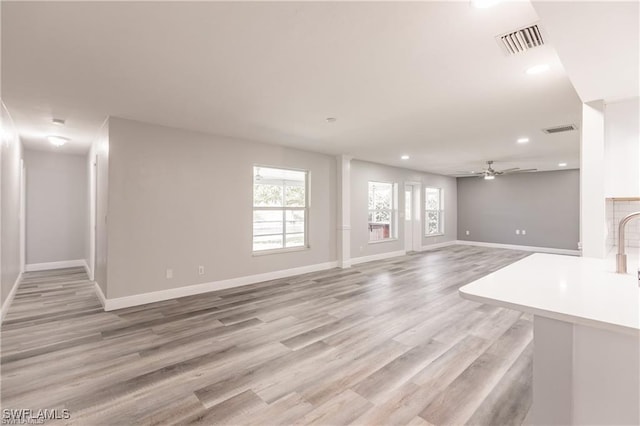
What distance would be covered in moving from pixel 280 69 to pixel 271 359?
2.45 meters

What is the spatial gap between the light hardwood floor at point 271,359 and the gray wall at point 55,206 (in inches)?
96.4

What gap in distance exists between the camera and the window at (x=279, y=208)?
5.33 m

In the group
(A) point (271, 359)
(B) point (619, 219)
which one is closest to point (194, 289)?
(A) point (271, 359)

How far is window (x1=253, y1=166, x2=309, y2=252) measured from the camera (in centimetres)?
533

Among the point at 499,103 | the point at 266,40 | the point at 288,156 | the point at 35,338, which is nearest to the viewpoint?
the point at 266,40

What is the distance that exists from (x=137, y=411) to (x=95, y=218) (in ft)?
13.2

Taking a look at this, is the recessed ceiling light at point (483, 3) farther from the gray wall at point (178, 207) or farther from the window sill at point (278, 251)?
the window sill at point (278, 251)

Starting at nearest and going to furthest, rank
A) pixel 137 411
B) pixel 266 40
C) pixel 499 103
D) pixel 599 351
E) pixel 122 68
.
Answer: pixel 599 351
pixel 137 411
pixel 266 40
pixel 122 68
pixel 499 103

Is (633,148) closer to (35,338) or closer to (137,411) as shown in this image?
(137,411)

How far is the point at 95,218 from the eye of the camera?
4777mm

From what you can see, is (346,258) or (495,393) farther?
(346,258)

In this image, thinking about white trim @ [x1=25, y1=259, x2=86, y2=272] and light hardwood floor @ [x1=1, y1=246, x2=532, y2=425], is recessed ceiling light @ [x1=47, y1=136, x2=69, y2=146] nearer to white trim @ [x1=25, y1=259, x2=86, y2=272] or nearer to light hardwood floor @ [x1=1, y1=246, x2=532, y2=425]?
light hardwood floor @ [x1=1, y1=246, x2=532, y2=425]

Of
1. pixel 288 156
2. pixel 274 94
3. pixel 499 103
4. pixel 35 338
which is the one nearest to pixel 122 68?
pixel 274 94

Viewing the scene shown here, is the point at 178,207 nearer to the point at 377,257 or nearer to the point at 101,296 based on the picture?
the point at 101,296
